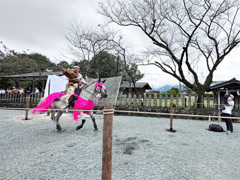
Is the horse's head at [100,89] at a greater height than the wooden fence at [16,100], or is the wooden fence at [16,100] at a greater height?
the horse's head at [100,89]

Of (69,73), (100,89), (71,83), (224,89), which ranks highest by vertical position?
(69,73)

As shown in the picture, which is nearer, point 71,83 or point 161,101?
point 71,83

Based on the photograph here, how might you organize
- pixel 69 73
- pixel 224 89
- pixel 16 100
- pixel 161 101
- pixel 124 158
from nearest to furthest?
pixel 124 158 → pixel 69 73 → pixel 224 89 → pixel 161 101 → pixel 16 100

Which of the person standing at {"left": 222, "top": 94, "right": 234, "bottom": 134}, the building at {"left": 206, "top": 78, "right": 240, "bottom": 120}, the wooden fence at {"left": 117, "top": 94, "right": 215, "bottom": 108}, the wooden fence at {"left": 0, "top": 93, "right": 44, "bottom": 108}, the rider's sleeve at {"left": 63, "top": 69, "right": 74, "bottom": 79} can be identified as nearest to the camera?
the rider's sleeve at {"left": 63, "top": 69, "right": 74, "bottom": 79}

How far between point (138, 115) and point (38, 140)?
5.33 metres

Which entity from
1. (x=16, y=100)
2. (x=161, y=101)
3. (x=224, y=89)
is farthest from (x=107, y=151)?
(x=16, y=100)

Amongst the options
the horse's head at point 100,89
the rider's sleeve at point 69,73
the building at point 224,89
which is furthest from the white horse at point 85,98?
the building at point 224,89

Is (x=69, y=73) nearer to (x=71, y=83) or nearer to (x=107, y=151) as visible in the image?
(x=71, y=83)

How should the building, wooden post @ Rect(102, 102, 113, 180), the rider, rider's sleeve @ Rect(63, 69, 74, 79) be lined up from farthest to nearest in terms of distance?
the building
the rider
rider's sleeve @ Rect(63, 69, 74, 79)
wooden post @ Rect(102, 102, 113, 180)

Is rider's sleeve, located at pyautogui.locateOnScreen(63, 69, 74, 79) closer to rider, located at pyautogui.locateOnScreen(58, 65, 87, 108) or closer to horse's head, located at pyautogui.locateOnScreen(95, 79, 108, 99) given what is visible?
rider, located at pyautogui.locateOnScreen(58, 65, 87, 108)

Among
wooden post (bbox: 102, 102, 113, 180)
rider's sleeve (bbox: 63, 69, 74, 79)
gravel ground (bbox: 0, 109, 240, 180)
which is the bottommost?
gravel ground (bbox: 0, 109, 240, 180)

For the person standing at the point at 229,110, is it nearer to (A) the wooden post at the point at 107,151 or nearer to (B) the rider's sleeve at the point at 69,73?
(A) the wooden post at the point at 107,151

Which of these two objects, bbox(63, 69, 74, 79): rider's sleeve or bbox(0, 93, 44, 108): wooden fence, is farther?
bbox(0, 93, 44, 108): wooden fence

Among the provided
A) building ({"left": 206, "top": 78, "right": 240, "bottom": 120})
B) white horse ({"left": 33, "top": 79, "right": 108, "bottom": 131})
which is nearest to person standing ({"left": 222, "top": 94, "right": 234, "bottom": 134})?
building ({"left": 206, "top": 78, "right": 240, "bottom": 120})
